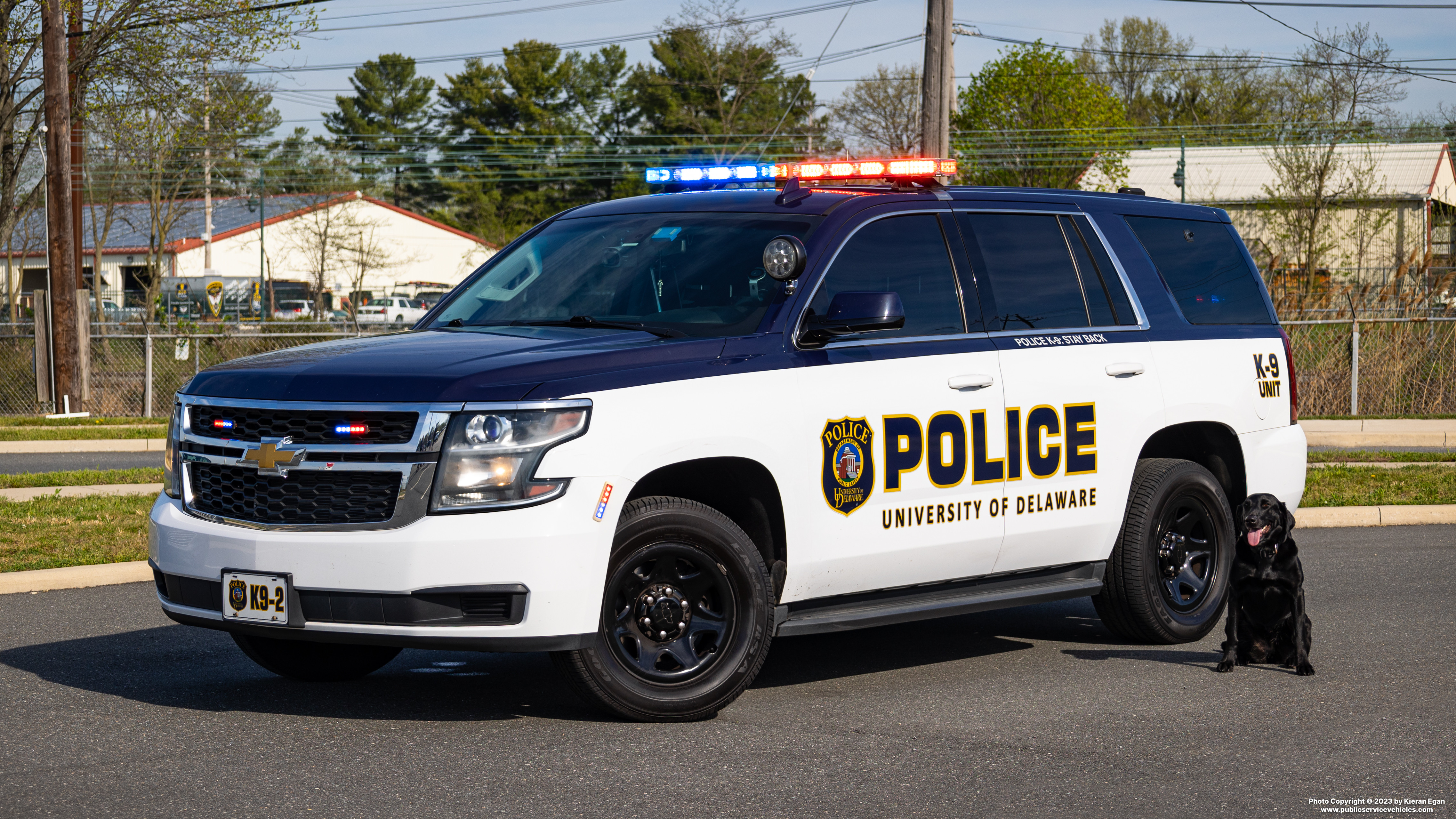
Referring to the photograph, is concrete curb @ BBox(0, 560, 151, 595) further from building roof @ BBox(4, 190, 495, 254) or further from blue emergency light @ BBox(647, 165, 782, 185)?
building roof @ BBox(4, 190, 495, 254)

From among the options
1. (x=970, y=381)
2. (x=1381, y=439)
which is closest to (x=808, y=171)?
(x=970, y=381)

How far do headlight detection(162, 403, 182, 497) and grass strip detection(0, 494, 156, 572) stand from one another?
3684 mm

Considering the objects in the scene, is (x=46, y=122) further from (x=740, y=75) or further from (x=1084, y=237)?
(x=740, y=75)

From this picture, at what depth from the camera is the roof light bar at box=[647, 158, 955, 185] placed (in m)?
6.80

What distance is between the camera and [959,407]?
6.24 meters

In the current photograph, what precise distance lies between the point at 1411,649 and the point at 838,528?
3185 millimetres

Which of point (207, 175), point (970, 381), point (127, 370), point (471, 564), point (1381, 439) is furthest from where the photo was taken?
point (207, 175)

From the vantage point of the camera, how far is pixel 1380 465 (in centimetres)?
1537

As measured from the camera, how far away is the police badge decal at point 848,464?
19.1 feet

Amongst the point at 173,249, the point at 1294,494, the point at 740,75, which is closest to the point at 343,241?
the point at 173,249

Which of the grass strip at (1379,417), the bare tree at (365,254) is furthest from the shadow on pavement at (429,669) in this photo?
the bare tree at (365,254)

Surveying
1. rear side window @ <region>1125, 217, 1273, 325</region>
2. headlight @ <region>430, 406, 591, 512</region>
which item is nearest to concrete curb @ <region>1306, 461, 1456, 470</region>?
rear side window @ <region>1125, 217, 1273, 325</region>

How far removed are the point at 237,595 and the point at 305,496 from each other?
1.45ft

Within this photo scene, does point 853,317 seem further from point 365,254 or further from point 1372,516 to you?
point 365,254
